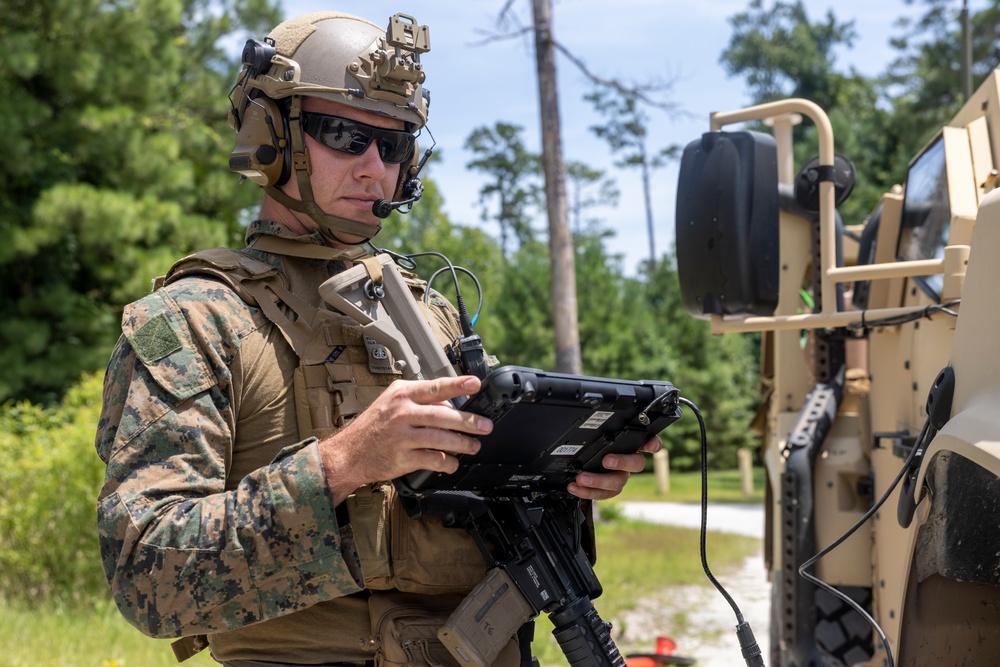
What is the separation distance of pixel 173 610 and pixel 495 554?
751 mm

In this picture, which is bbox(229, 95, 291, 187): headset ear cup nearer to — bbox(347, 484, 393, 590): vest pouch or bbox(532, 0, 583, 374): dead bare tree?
bbox(347, 484, 393, 590): vest pouch

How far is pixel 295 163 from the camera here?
2.50 metres

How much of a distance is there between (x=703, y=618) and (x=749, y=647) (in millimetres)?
6220

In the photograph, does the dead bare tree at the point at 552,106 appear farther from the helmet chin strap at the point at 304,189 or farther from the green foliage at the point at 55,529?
the helmet chin strap at the point at 304,189

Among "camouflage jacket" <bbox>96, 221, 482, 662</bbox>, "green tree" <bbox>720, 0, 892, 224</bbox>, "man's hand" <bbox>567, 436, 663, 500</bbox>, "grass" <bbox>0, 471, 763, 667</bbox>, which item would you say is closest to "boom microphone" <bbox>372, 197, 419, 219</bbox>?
"camouflage jacket" <bbox>96, 221, 482, 662</bbox>

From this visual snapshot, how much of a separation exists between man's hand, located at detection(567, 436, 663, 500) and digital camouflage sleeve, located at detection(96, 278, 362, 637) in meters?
0.58

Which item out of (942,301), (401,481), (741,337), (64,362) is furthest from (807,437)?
(741,337)

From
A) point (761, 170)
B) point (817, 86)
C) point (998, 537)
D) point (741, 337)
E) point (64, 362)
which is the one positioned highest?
point (817, 86)

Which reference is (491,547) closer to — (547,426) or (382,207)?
(547,426)

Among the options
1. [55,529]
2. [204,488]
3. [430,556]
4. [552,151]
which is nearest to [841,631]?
[430,556]

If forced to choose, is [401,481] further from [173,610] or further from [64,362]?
[64,362]

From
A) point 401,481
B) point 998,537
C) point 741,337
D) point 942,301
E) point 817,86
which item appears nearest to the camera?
point 998,537

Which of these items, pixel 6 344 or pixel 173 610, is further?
pixel 6 344

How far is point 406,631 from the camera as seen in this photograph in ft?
7.47
